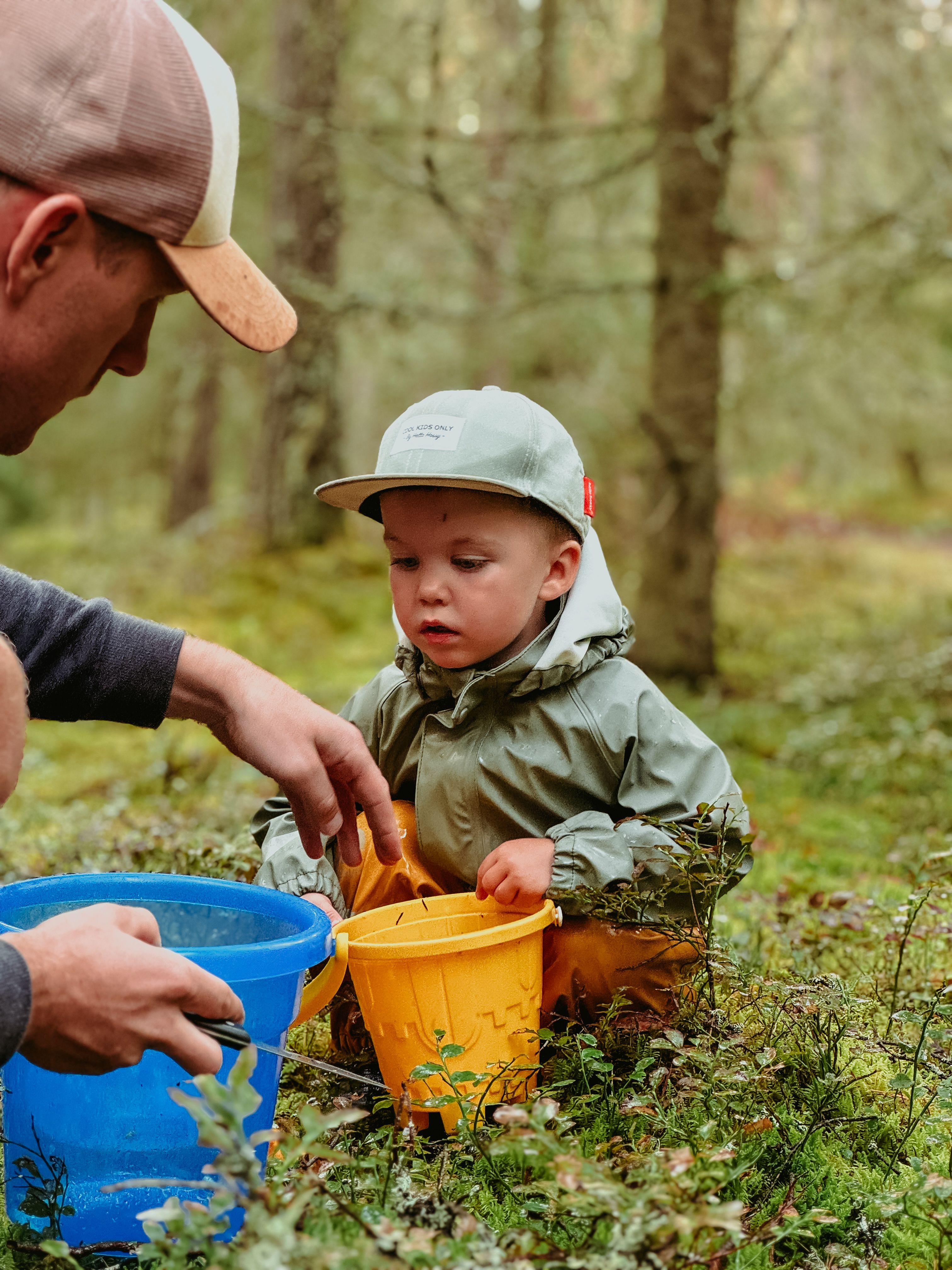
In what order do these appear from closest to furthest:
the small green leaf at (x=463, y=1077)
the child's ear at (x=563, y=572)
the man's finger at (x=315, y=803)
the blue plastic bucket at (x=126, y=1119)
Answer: the blue plastic bucket at (x=126, y=1119) → the small green leaf at (x=463, y=1077) → the man's finger at (x=315, y=803) → the child's ear at (x=563, y=572)

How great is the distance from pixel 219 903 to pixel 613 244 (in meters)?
8.60

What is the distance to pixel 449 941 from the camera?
2.16 metres

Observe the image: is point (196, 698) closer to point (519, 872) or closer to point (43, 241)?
point (519, 872)

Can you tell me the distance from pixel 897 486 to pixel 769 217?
13.4 metres

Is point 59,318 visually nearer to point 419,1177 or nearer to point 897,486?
point 419,1177

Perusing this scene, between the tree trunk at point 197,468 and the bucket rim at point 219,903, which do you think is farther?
the tree trunk at point 197,468

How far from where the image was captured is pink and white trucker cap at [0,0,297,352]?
1.78 metres

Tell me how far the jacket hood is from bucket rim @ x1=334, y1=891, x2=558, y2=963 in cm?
50

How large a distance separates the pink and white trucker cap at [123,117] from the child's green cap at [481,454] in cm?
74

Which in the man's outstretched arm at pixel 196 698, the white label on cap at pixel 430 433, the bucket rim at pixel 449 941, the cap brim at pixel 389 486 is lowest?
the bucket rim at pixel 449 941

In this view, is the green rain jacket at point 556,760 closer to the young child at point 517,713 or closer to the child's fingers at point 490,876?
the young child at point 517,713

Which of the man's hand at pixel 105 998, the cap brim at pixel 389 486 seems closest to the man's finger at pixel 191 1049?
the man's hand at pixel 105 998

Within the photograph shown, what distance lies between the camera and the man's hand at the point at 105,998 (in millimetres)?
1580

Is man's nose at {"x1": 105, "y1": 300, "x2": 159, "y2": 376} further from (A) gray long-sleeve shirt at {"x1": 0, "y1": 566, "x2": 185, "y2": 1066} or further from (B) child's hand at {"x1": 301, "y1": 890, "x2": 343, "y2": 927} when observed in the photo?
(B) child's hand at {"x1": 301, "y1": 890, "x2": 343, "y2": 927}
